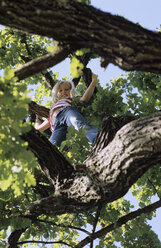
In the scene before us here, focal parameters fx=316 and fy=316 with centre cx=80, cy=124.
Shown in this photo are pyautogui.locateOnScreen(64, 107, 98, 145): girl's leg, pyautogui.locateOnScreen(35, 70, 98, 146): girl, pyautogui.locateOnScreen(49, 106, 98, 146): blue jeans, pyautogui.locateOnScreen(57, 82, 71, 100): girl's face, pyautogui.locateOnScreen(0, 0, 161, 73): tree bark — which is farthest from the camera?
pyautogui.locateOnScreen(57, 82, 71, 100): girl's face

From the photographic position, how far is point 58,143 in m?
5.38

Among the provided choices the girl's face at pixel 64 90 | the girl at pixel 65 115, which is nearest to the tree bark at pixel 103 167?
the girl at pixel 65 115

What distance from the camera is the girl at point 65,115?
4719mm

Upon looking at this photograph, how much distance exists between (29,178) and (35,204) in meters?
1.18

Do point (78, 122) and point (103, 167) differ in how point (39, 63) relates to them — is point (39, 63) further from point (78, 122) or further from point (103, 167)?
point (78, 122)

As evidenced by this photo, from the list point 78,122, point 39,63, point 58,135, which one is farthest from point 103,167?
point 58,135

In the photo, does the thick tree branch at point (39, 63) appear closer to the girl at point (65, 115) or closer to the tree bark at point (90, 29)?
the tree bark at point (90, 29)

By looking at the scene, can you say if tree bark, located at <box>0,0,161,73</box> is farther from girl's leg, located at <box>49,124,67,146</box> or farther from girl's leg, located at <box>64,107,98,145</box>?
girl's leg, located at <box>49,124,67,146</box>

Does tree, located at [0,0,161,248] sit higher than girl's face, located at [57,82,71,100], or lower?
lower

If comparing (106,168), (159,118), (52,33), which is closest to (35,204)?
(106,168)

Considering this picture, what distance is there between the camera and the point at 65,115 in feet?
17.7

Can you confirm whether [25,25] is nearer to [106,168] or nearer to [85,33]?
[85,33]

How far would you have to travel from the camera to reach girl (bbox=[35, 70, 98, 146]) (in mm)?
4719

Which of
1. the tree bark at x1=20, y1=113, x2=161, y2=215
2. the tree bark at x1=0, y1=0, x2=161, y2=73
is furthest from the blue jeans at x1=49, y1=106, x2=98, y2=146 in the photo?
the tree bark at x1=0, y1=0, x2=161, y2=73
